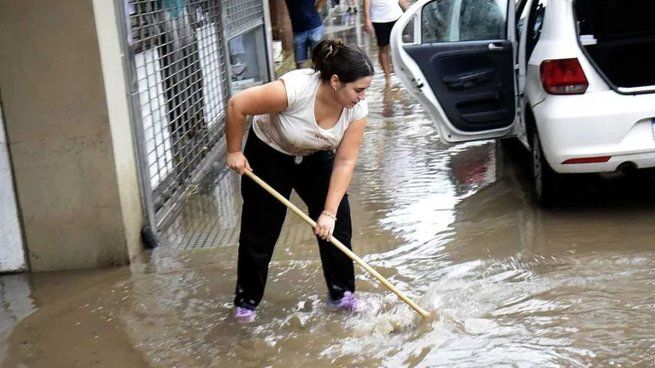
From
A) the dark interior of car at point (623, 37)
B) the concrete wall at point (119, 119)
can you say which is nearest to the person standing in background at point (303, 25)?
the dark interior of car at point (623, 37)

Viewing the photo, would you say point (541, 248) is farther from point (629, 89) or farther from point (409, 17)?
point (409, 17)

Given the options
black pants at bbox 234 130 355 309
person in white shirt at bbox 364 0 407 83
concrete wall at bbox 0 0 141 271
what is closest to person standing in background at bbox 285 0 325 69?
person in white shirt at bbox 364 0 407 83

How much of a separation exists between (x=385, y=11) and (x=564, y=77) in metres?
7.26

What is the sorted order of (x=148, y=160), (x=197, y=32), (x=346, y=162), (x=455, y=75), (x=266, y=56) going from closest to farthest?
(x=346, y=162), (x=148, y=160), (x=455, y=75), (x=197, y=32), (x=266, y=56)

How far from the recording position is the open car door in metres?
7.03

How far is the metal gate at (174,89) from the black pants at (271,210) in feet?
5.16

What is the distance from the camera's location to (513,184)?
718 cm

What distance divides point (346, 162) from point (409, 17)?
283 centimetres

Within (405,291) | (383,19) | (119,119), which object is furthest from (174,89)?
(383,19)

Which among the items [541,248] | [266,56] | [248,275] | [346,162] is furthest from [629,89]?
[266,56]

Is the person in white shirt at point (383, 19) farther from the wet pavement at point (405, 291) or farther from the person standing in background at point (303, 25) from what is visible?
the wet pavement at point (405, 291)

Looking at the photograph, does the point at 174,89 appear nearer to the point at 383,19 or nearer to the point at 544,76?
the point at 544,76

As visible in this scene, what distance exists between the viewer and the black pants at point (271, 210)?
4742 mm

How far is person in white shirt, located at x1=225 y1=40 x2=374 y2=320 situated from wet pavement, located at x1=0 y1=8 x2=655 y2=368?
0.30 m
